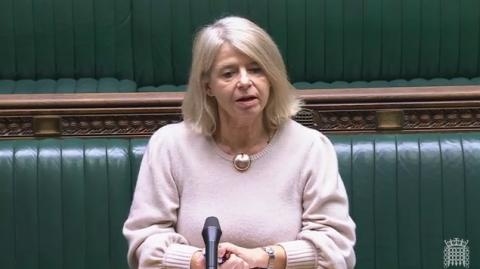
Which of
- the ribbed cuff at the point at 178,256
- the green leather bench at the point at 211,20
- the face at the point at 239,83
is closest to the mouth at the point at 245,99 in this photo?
the face at the point at 239,83

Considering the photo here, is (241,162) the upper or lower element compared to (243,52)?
lower

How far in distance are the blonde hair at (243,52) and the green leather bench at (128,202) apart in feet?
2.39

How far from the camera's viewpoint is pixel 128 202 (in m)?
2.09

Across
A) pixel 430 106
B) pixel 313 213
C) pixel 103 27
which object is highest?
pixel 103 27

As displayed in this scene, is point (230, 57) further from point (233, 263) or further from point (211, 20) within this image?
point (211, 20)

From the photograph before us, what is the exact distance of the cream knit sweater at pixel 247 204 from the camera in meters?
1.33

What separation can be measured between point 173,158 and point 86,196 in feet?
2.50

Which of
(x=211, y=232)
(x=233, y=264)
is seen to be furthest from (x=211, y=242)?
(x=233, y=264)

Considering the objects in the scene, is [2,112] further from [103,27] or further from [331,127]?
[331,127]

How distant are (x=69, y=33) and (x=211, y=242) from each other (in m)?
1.66

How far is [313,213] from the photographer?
4.43ft

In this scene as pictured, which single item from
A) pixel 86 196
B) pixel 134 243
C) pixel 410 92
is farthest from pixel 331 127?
pixel 134 243

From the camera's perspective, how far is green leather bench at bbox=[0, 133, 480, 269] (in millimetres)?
2090

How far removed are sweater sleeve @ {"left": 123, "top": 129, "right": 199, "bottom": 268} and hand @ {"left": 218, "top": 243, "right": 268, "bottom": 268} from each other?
64mm
